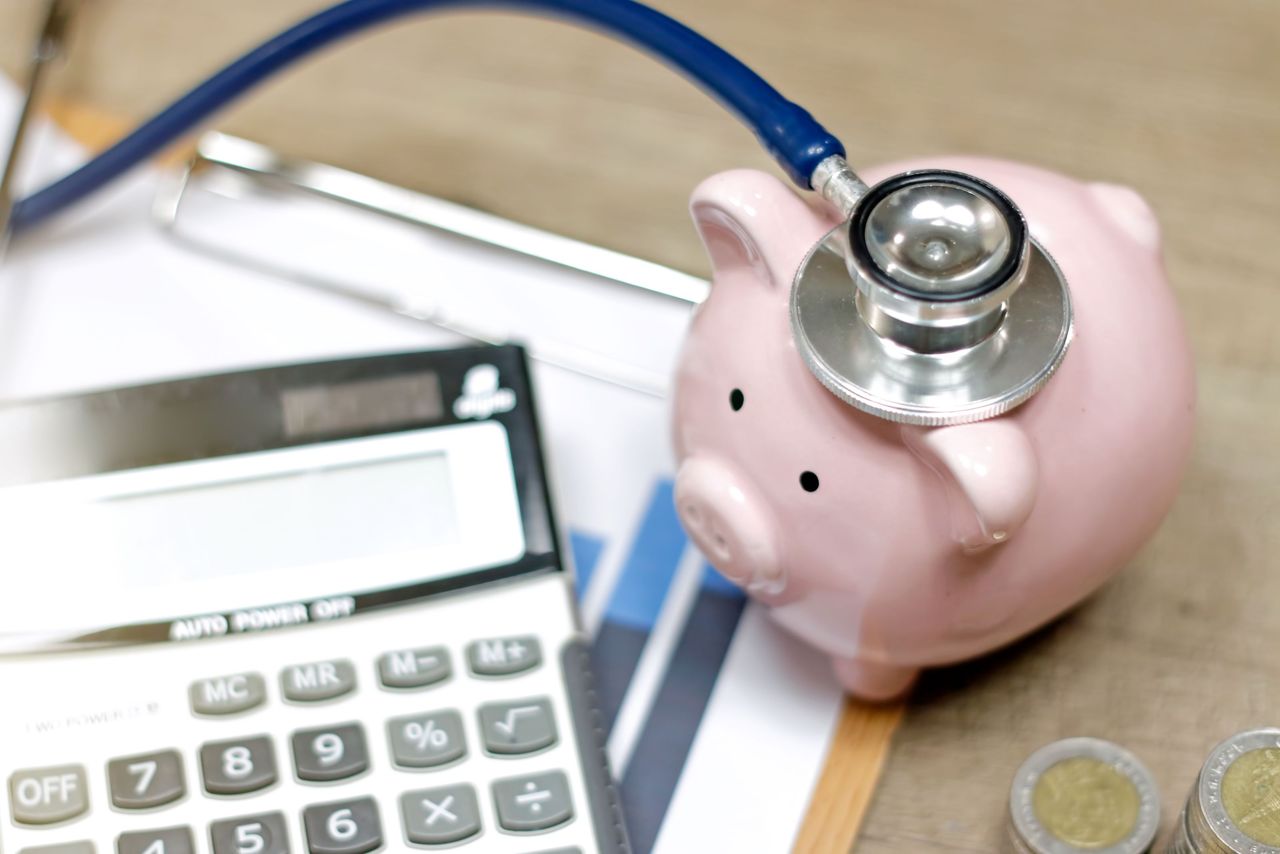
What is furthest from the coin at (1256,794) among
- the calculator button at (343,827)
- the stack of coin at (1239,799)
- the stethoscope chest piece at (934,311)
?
the calculator button at (343,827)

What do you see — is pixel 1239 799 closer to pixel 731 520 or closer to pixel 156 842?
pixel 731 520

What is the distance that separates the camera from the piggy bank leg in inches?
15.1

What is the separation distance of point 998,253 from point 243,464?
22cm

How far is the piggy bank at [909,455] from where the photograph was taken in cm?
33

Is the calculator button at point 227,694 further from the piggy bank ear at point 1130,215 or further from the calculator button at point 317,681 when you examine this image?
the piggy bank ear at point 1130,215

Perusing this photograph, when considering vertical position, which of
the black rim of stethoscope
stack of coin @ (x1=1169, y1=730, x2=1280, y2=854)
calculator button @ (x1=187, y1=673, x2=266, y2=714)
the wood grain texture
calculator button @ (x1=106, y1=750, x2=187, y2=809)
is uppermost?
the black rim of stethoscope

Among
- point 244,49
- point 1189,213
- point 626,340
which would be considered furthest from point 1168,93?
point 244,49

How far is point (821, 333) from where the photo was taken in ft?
1.06

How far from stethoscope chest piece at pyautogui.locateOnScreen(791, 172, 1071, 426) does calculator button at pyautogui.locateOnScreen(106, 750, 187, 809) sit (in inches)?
7.7

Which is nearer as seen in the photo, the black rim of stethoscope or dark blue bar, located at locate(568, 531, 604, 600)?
the black rim of stethoscope

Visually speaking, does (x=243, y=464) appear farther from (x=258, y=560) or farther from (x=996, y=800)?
(x=996, y=800)

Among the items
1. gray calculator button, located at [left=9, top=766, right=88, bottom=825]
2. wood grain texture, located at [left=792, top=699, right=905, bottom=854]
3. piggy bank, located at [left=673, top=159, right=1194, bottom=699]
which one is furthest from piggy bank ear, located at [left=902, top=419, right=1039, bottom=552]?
gray calculator button, located at [left=9, top=766, right=88, bottom=825]

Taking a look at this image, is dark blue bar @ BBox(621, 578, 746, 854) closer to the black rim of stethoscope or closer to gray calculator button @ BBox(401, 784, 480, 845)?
gray calculator button @ BBox(401, 784, 480, 845)

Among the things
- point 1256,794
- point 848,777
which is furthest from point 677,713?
point 1256,794
